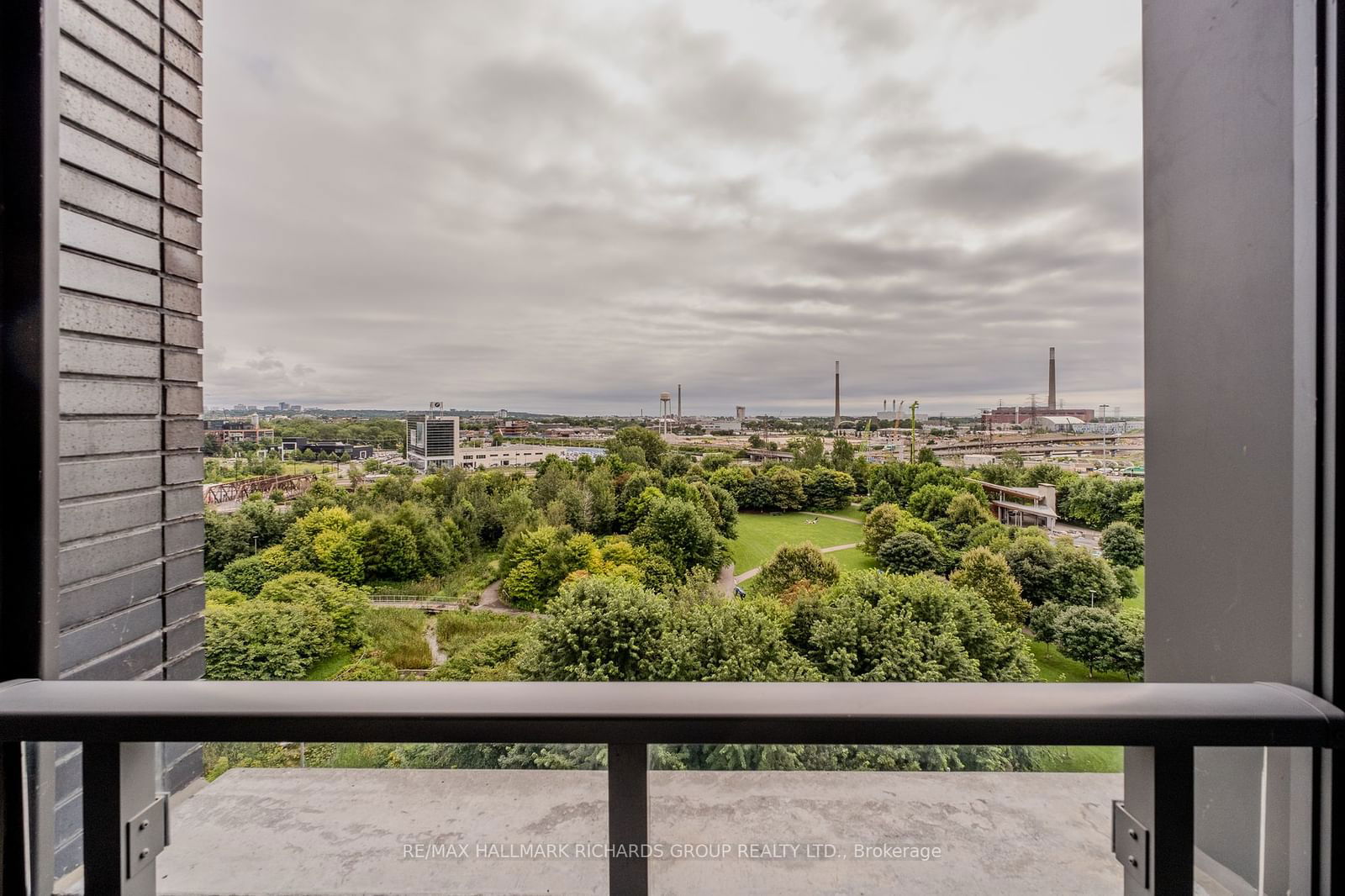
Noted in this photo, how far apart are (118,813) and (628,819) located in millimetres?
769

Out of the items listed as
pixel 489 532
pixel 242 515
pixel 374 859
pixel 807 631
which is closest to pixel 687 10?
pixel 489 532

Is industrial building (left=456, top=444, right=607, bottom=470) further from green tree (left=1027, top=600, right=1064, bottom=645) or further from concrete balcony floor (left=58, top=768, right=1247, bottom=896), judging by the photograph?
green tree (left=1027, top=600, right=1064, bottom=645)

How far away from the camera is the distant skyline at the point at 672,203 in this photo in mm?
1431

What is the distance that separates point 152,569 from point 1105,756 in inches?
78.8

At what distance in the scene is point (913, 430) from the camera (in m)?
1.65

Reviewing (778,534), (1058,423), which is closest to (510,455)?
(778,534)

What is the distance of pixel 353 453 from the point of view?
1.62m

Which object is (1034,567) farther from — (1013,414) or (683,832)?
(683,832)

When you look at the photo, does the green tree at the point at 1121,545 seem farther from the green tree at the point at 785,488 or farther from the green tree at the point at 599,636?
the green tree at the point at 599,636

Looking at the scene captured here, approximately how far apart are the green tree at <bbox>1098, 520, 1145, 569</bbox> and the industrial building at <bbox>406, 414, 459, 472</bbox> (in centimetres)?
194

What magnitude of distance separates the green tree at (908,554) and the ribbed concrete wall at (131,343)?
1.62 m

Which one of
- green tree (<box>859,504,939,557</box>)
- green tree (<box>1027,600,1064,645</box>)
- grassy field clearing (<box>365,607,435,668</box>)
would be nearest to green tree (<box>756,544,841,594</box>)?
green tree (<box>859,504,939,557</box>)

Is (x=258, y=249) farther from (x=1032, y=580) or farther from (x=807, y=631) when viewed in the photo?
(x=1032, y=580)

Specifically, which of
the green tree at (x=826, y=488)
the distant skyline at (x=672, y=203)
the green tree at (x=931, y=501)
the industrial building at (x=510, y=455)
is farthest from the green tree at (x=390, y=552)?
the green tree at (x=931, y=501)
